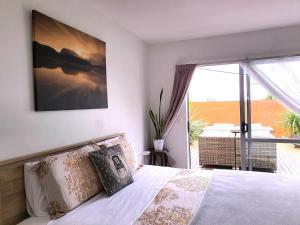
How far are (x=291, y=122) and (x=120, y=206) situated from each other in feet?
9.54

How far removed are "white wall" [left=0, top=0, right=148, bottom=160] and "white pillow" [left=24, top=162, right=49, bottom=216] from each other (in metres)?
0.16

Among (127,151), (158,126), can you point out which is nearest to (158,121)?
(158,126)

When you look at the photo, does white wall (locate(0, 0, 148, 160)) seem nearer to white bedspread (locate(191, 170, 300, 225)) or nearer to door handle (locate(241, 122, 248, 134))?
white bedspread (locate(191, 170, 300, 225))

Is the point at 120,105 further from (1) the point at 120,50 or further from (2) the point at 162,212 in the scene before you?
(2) the point at 162,212

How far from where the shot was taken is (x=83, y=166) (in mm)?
1869

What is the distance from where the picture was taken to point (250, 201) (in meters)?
1.71

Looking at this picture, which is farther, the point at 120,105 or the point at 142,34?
the point at 142,34

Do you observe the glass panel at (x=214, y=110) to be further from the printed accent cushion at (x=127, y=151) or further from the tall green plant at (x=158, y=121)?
the printed accent cushion at (x=127, y=151)

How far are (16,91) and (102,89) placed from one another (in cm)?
103

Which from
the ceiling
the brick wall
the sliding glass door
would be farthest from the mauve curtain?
the sliding glass door

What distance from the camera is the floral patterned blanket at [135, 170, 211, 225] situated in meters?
1.49

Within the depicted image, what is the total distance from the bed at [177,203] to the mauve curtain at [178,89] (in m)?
1.68

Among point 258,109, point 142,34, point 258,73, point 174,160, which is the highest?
point 142,34

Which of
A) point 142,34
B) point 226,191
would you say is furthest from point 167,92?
point 226,191
